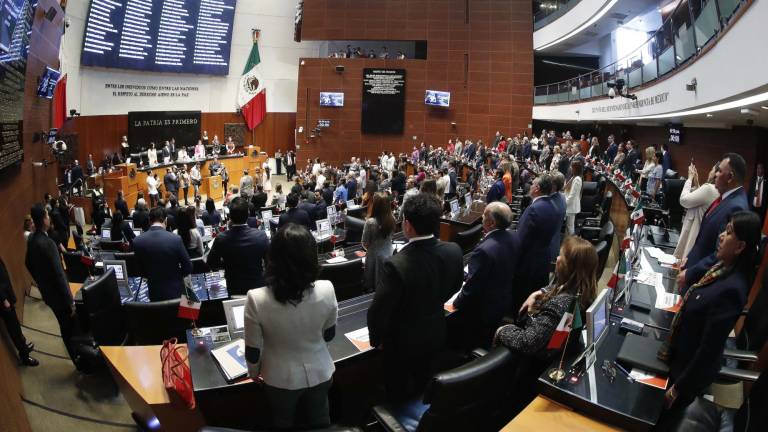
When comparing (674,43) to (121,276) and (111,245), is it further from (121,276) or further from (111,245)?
(111,245)

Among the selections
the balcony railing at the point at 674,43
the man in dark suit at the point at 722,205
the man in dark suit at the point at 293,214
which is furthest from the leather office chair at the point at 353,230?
the balcony railing at the point at 674,43

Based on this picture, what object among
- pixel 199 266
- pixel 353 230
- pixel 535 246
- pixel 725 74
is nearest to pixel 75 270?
pixel 199 266

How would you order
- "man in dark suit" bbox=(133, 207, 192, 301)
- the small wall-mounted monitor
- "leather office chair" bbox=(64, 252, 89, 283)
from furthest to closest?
the small wall-mounted monitor
"leather office chair" bbox=(64, 252, 89, 283)
"man in dark suit" bbox=(133, 207, 192, 301)

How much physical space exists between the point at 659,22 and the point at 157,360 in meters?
18.7

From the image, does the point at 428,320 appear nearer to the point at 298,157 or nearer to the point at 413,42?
the point at 298,157

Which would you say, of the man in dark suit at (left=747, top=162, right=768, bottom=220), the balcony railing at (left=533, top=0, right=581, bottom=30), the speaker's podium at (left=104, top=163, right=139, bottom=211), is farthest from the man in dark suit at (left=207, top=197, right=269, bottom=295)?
the balcony railing at (left=533, top=0, right=581, bottom=30)

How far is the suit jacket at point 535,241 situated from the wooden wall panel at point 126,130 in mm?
13711

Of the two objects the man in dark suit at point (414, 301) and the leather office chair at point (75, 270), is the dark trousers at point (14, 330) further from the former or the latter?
the man in dark suit at point (414, 301)

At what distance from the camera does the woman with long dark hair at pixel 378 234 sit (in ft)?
12.3

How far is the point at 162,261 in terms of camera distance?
3.94 m

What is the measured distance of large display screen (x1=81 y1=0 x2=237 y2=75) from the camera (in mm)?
14945

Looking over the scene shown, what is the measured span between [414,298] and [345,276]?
70.9 inches

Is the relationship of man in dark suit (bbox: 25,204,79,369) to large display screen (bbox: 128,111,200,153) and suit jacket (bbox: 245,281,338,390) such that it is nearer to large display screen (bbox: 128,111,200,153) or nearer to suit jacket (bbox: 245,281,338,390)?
suit jacket (bbox: 245,281,338,390)

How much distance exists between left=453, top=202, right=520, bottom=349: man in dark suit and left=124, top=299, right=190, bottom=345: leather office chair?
209 centimetres
